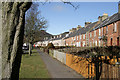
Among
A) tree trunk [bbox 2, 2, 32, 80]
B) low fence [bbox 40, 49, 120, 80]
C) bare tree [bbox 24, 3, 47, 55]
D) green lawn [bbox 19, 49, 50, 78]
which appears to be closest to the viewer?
tree trunk [bbox 2, 2, 32, 80]

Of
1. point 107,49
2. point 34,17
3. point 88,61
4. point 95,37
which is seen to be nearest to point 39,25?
point 34,17

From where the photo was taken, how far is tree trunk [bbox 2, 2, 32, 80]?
387 centimetres

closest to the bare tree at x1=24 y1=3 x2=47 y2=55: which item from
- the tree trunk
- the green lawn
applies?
the green lawn

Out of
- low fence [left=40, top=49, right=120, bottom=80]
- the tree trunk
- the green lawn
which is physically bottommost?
the green lawn

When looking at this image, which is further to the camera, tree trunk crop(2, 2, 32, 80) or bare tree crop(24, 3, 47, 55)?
bare tree crop(24, 3, 47, 55)

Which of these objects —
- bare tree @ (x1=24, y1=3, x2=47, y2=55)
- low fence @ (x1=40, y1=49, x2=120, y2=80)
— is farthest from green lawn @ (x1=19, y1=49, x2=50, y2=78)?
bare tree @ (x1=24, y1=3, x2=47, y2=55)

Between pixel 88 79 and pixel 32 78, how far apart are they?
10.2ft

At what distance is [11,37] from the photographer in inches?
153

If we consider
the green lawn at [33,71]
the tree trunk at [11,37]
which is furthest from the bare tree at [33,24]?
the tree trunk at [11,37]

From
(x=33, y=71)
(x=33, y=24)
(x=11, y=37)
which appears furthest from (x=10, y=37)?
(x=33, y=24)

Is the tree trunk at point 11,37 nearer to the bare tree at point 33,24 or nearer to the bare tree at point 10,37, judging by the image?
the bare tree at point 10,37

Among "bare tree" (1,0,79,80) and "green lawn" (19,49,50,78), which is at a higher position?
"bare tree" (1,0,79,80)

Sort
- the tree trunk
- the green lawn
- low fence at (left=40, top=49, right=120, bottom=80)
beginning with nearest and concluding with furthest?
1. the tree trunk
2. low fence at (left=40, top=49, right=120, bottom=80)
3. the green lawn

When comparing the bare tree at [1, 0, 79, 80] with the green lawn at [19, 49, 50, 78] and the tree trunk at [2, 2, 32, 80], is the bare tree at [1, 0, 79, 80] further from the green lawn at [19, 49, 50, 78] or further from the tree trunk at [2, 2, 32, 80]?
the green lawn at [19, 49, 50, 78]
